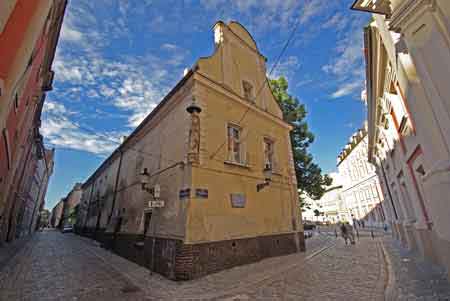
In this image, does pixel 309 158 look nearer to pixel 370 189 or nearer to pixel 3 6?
pixel 3 6

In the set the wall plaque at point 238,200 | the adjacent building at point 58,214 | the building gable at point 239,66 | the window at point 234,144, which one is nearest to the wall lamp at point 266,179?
the wall plaque at point 238,200

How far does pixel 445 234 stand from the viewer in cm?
458

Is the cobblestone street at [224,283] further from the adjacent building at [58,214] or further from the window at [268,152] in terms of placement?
the adjacent building at [58,214]

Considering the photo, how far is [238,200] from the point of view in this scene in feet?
27.5

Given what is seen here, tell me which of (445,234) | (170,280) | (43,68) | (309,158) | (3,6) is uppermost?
(43,68)

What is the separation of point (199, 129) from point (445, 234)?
7183mm

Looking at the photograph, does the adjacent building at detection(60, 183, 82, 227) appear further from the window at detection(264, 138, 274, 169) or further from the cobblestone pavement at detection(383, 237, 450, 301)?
the cobblestone pavement at detection(383, 237, 450, 301)

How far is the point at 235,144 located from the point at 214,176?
7.40ft

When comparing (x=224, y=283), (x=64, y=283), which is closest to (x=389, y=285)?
(x=224, y=283)

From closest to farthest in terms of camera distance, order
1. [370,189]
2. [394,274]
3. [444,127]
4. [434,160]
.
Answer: [444,127], [434,160], [394,274], [370,189]

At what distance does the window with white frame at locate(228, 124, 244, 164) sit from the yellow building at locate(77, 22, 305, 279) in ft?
0.15

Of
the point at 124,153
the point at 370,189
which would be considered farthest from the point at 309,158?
the point at 370,189

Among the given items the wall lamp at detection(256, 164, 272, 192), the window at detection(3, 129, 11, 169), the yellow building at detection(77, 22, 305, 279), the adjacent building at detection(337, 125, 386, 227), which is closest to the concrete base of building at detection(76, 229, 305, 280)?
the yellow building at detection(77, 22, 305, 279)

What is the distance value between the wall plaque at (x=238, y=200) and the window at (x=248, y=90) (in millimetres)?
5344
